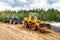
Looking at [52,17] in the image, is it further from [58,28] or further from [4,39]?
[4,39]

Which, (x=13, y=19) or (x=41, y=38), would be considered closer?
(x=41, y=38)

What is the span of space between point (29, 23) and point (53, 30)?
8.39ft

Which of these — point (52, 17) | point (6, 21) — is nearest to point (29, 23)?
point (6, 21)

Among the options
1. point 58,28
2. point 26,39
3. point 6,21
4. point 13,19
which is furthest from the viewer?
point 6,21

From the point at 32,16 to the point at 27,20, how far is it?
36.2 inches

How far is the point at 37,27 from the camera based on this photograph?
15.1 m

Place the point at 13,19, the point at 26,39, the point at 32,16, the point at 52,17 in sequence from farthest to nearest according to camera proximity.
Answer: the point at 52,17, the point at 13,19, the point at 32,16, the point at 26,39

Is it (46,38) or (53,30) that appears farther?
(53,30)

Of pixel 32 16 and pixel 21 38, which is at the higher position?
pixel 32 16

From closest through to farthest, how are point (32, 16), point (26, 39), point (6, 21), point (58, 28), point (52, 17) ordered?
point (26, 39) → point (58, 28) → point (32, 16) → point (6, 21) → point (52, 17)

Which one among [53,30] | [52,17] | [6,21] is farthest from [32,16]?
[52,17]

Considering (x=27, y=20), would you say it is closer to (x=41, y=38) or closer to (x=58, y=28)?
(x=58, y=28)

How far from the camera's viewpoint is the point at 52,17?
1250 inches

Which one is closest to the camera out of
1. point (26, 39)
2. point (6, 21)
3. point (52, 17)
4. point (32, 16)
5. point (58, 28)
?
point (26, 39)
